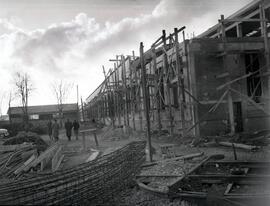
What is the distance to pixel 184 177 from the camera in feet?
23.5

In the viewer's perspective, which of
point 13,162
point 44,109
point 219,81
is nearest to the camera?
point 13,162

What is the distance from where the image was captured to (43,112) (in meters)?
67.2

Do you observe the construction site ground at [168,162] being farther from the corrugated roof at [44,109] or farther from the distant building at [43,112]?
the corrugated roof at [44,109]

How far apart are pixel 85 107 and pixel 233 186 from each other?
58.0 metres

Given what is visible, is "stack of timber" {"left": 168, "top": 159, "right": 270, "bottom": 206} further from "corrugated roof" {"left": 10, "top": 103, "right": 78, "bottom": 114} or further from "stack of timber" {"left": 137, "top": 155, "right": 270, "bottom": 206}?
"corrugated roof" {"left": 10, "top": 103, "right": 78, "bottom": 114}

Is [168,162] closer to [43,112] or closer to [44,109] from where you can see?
[43,112]

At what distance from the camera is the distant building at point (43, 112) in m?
64.8

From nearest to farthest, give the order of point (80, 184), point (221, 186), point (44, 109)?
point (80, 184) → point (221, 186) → point (44, 109)

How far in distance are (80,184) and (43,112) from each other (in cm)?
6403

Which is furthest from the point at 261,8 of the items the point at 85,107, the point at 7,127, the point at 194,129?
the point at 85,107

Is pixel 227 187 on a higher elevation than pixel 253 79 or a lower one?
lower

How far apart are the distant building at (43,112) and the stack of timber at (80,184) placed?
57.8 m

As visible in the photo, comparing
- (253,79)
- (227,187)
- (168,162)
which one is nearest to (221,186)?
(227,187)

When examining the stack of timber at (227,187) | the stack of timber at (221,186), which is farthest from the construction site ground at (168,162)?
the stack of timber at (227,187)
